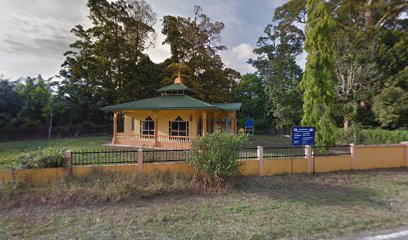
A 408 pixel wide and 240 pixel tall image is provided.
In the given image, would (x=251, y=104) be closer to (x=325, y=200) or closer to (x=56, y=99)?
(x=56, y=99)

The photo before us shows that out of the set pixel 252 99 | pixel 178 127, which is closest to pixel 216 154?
pixel 178 127

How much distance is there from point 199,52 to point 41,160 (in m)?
26.5


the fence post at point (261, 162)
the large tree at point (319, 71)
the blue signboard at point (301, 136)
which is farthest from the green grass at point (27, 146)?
the large tree at point (319, 71)

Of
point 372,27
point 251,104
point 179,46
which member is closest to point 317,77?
point 372,27

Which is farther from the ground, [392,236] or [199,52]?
[199,52]

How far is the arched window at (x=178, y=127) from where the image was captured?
17.5 metres

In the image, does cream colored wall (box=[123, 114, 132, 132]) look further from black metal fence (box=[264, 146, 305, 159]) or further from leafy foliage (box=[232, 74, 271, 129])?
leafy foliage (box=[232, 74, 271, 129])

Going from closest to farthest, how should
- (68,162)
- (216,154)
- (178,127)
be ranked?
(216,154)
(68,162)
(178,127)

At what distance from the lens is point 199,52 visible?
30141 millimetres

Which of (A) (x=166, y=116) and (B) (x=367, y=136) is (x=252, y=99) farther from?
(A) (x=166, y=116)

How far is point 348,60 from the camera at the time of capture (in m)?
18.7

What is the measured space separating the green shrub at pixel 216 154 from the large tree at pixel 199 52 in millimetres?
A: 21902

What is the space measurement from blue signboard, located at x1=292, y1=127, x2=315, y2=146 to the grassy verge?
1.72 meters

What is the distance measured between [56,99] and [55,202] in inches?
1000
